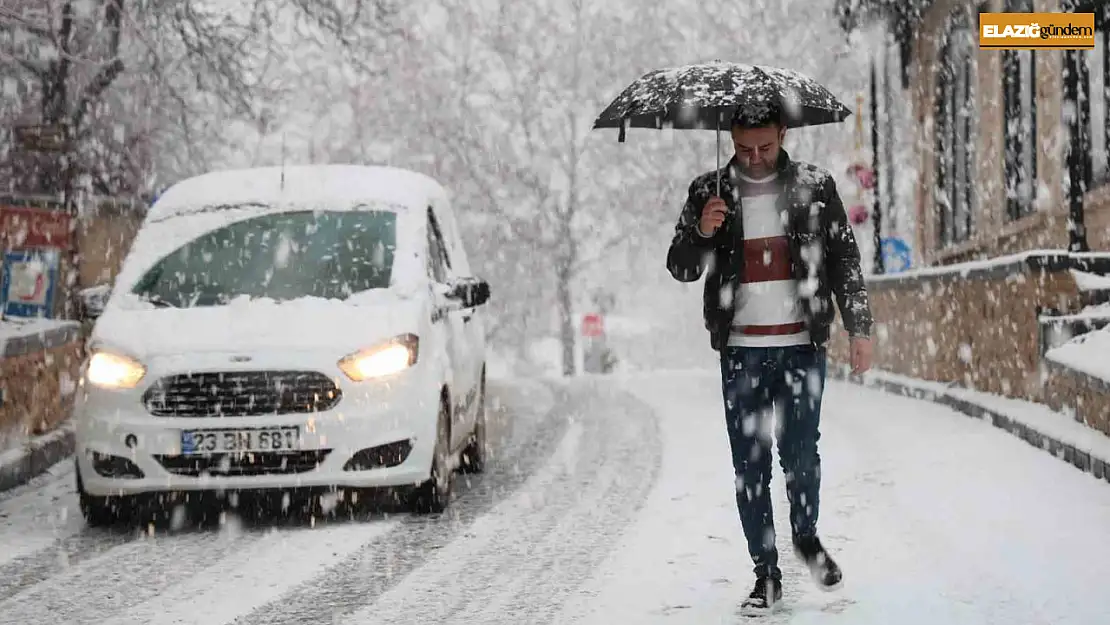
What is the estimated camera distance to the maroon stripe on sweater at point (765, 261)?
530 cm

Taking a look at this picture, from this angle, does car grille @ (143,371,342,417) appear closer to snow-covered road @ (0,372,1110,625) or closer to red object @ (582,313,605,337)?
snow-covered road @ (0,372,1110,625)

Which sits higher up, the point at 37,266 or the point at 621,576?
the point at 37,266

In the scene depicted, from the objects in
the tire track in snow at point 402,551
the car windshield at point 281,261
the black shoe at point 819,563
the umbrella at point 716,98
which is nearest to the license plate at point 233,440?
the tire track in snow at point 402,551

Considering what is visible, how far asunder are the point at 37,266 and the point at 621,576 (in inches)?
321

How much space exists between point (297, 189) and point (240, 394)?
2.01 m

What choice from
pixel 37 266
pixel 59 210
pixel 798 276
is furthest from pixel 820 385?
pixel 59 210

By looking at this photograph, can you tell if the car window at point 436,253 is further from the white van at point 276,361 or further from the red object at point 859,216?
the red object at point 859,216

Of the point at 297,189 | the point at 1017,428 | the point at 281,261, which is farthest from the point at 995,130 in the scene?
the point at 281,261

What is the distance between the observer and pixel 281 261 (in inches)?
336

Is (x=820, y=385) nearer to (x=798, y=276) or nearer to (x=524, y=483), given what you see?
(x=798, y=276)

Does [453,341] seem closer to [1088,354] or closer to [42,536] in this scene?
[42,536]

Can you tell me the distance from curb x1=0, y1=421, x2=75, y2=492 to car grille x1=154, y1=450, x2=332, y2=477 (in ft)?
7.81

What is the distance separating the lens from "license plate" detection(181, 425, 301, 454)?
291 inches

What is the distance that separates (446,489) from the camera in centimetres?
809
